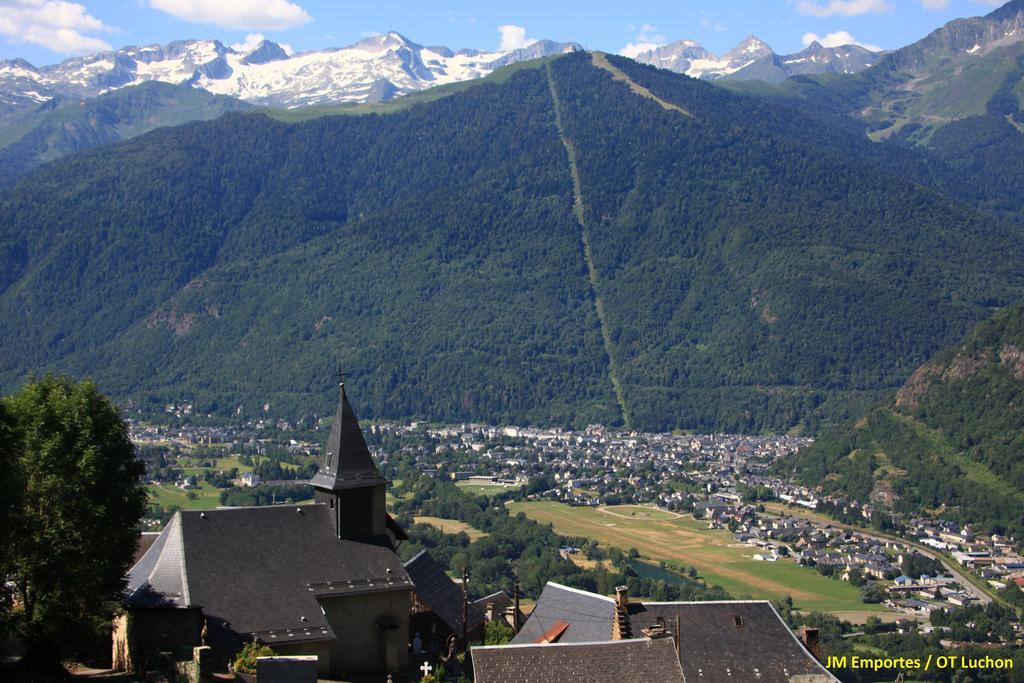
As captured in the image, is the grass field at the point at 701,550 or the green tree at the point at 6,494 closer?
the green tree at the point at 6,494

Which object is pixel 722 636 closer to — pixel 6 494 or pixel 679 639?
pixel 679 639

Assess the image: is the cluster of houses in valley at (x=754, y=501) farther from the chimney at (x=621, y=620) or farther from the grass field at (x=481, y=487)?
the chimney at (x=621, y=620)

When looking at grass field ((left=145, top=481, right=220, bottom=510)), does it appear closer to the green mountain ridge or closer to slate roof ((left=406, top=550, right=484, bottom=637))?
the green mountain ridge

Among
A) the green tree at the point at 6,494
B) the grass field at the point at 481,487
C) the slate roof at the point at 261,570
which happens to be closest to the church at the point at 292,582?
the slate roof at the point at 261,570

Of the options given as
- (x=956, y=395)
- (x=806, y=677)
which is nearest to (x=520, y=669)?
(x=806, y=677)

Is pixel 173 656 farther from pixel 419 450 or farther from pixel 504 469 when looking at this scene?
pixel 419 450
